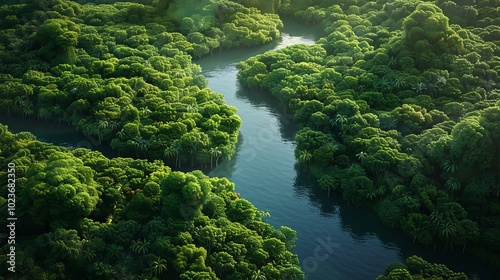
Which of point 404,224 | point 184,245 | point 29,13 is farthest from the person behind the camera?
point 29,13

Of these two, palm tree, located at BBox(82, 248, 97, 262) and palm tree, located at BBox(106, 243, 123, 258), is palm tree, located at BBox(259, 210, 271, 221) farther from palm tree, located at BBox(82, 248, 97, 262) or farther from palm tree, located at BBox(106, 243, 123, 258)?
palm tree, located at BBox(82, 248, 97, 262)

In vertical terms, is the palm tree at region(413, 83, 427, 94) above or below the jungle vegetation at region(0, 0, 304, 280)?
above

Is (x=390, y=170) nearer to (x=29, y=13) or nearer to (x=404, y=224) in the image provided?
(x=404, y=224)

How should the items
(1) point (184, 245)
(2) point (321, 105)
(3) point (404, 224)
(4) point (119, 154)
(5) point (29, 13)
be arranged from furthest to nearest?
(5) point (29, 13)
(2) point (321, 105)
(4) point (119, 154)
(3) point (404, 224)
(1) point (184, 245)

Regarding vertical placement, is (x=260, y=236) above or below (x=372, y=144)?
below

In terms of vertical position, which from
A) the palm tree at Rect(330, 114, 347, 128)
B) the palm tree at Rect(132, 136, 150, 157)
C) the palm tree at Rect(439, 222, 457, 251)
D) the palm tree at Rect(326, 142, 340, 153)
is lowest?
the palm tree at Rect(132, 136, 150, 157)

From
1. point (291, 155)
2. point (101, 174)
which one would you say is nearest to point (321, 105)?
point (291, 155)

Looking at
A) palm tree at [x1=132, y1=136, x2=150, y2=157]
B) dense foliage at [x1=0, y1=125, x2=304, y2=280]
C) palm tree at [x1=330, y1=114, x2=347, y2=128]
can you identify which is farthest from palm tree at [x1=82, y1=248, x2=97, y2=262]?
palm tree at [x1=330, y1=114, x2=347, y2=128]

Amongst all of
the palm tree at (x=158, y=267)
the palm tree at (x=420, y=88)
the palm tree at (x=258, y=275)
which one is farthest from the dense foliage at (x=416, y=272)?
the palm tree at (x=420, y=88)
